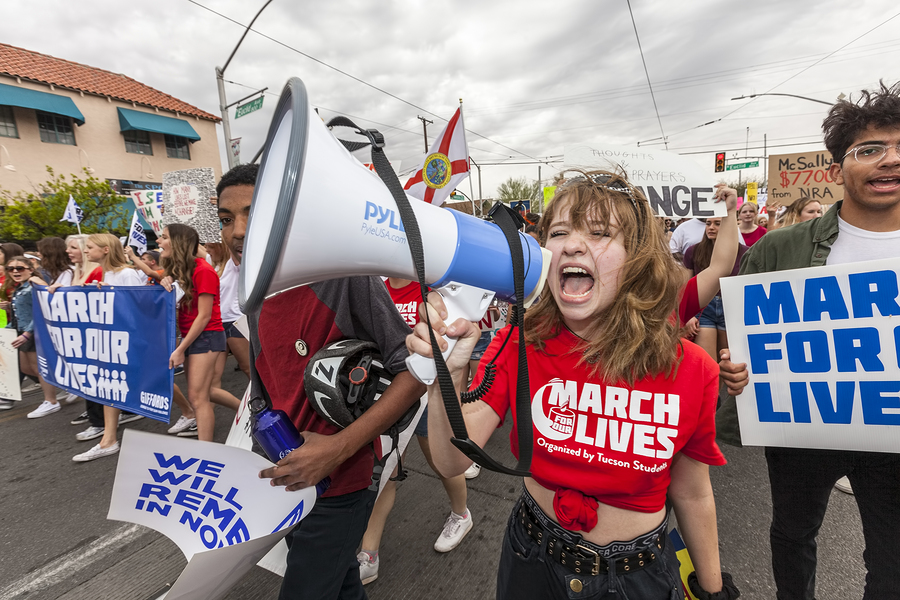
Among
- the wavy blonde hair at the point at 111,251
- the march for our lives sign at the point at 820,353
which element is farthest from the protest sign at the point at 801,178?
the wavy blonde hair at the point at 111,251

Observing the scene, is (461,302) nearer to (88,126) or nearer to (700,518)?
(700,518)

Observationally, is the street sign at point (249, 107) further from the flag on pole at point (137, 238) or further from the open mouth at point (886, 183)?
the open mouth at point (886, 183)

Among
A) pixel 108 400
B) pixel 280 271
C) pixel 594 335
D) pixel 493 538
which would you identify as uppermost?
pixel 280 271

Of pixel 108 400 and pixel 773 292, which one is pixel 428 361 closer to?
pixel 773 292

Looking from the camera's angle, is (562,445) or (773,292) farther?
(773,292)

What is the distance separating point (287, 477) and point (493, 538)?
174 cm

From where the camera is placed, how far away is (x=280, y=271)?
76cm

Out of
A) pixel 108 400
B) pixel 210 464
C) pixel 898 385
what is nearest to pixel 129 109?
pixel 108 400

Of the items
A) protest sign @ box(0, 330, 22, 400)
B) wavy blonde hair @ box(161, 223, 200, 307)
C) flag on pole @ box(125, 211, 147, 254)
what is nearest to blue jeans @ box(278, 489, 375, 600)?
wavy blonde hair @ box(161, 223, 200, 307)

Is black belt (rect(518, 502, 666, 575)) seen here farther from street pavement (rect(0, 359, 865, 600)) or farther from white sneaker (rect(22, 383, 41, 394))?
white sneaker (rect(22, 383, 41, 394))

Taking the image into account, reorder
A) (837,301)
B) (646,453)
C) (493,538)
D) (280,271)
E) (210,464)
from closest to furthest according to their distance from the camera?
(280,271) → (646,453) → (210,464) → (837,301) → (493,538)

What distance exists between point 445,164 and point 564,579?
11.9ft

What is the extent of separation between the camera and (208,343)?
11.6ft

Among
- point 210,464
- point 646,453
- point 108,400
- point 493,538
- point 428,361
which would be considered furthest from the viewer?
point 108,400
